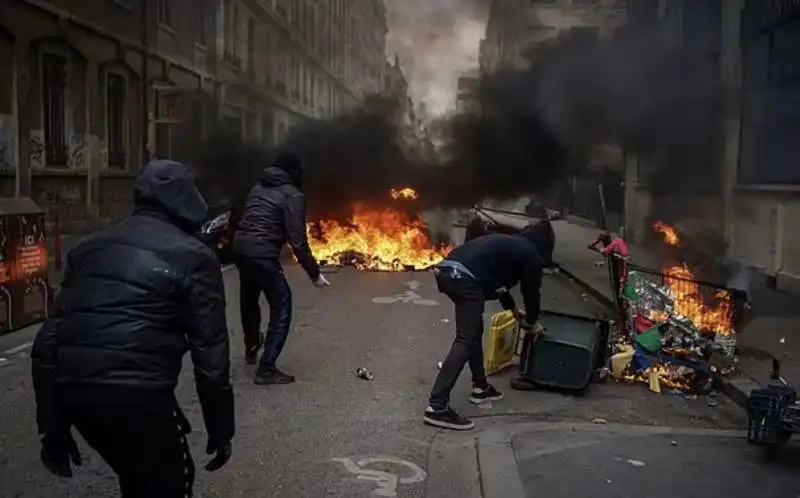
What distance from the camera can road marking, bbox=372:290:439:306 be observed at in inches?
438

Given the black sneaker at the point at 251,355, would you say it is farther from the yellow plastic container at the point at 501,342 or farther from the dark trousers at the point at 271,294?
the yellow plastic container at the point at 501,342

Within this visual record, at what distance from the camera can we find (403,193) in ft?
53.9

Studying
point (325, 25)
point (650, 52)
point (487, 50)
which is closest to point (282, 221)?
point (650, 52)

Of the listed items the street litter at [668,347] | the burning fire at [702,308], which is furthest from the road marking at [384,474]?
the burning fire at [702,308]

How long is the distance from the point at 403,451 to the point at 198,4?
20.0 m

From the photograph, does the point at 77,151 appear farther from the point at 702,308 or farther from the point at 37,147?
the point at 702,308

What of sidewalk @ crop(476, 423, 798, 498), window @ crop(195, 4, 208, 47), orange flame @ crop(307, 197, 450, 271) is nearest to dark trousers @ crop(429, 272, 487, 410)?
sidewalk @ crop(476, 423, 798, 498)

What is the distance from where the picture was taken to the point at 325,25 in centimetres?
3203

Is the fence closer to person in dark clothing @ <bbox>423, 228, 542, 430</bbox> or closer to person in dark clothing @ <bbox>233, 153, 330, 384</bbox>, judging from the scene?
person in dark clothing @ <bbox>423, 228, 542, 430</bbox>

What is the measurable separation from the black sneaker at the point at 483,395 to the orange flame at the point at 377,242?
8.69 metres

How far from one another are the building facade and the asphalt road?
23.5 feet

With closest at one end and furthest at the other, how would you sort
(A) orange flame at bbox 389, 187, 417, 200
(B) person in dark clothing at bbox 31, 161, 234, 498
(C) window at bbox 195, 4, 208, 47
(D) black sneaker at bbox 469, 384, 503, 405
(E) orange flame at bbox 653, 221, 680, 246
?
(B) person in dark clothing at bbox 31, 161, 234, 498 → (D) black sneaker at bbox 469, 384, 503, 405 → (E) orange flame at bbox 653, 221, 680, 246 → (A) orange flame at bbox 389, 187, 417, 200 → (C) window at bbox 195, 4, 208, 47

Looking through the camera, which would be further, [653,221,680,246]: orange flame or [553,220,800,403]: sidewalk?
[653,221,680,246]: orange flame

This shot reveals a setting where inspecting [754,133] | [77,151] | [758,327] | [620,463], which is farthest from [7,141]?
[620,463]
